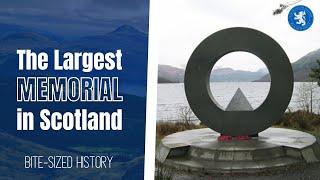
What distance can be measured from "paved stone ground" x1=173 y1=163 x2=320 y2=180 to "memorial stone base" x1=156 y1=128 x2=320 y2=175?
87 mm

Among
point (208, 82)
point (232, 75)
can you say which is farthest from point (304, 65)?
point (208, 82)

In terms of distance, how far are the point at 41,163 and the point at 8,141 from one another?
35 cm

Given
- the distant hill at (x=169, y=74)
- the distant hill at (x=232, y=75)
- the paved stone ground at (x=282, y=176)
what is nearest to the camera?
the distant hill at (x=169, y=74)

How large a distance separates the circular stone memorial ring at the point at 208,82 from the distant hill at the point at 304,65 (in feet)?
0.58

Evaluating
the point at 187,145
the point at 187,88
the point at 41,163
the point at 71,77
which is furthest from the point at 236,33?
the point at 41,163

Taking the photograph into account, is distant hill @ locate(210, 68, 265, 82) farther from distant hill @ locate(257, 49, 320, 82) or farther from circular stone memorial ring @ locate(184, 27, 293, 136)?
distant hill @ locate(257, 49, 320, 82)

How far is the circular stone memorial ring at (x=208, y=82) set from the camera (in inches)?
245

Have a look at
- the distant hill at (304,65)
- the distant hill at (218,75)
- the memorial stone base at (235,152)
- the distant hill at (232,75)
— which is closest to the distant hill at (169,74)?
the distant hill at (218,75)

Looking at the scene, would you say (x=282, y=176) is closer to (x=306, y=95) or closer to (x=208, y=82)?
(x=306, y=95)

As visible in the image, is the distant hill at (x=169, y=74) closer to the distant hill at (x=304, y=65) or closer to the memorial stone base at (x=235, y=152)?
the memorial stone base at (x=235, y=152)

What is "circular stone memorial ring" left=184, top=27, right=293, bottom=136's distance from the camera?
6.22 m

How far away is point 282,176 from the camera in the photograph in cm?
575

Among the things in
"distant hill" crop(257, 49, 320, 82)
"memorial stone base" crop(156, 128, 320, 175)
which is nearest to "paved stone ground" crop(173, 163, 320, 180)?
"memorial stone base" crop(156, 128, 320, 175)

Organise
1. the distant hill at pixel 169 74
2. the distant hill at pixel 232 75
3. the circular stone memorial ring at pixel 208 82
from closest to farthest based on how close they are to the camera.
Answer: the distant hill at pixel 169 74
the distant hill at pixel 232 75
the circular stone memorial ring at pixel 208 82
